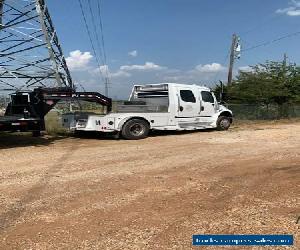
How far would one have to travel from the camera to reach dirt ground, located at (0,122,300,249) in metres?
5.71

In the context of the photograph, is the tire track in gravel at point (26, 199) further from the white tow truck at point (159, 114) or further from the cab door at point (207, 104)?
the cab door at point (207, 104)

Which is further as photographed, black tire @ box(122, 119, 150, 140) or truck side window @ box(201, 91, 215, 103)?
truck side window @ box(201, 91, 215, 103)

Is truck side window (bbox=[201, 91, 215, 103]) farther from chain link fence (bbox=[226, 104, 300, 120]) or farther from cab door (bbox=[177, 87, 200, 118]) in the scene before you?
chain link fence (bbox=[226, 104, 300, 120])

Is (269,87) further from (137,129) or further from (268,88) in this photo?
(137,129)

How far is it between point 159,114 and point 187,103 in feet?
4.71

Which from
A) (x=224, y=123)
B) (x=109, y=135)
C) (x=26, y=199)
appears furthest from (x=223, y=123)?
(x=26, y=199)

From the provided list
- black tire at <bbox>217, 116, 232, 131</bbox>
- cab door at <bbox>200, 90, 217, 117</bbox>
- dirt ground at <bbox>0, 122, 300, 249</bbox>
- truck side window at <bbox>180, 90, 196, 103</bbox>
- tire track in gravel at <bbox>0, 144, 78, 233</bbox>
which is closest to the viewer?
dirt ground at <bbox>0, 122, 300, 249</bbox>

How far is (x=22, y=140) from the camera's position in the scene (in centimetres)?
1512

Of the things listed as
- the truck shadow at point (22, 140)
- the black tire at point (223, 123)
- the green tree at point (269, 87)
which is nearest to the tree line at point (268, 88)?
the green tree at point (269, 87)

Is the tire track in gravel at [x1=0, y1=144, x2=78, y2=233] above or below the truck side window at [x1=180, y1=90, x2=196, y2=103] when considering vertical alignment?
below

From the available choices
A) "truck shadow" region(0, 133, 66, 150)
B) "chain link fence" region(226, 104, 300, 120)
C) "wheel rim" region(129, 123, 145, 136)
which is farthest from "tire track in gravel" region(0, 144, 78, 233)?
"chain link fence" region(226, 104, 300, 120)

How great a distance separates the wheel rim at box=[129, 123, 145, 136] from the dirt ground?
3.11m

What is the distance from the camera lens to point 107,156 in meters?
11.6

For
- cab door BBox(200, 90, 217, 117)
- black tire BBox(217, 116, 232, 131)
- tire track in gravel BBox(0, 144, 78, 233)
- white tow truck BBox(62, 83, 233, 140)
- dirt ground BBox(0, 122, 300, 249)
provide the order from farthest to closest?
black tire BBox(217, 116, 232, 131) → cab door BBox(200, 90, 217, 117) → white tow truck BBox(62, 83, 233, 140) → tire track in gravel BBox(0, 144, 78, 233) → dirt ground BBox(0, 122, 300, 249)
